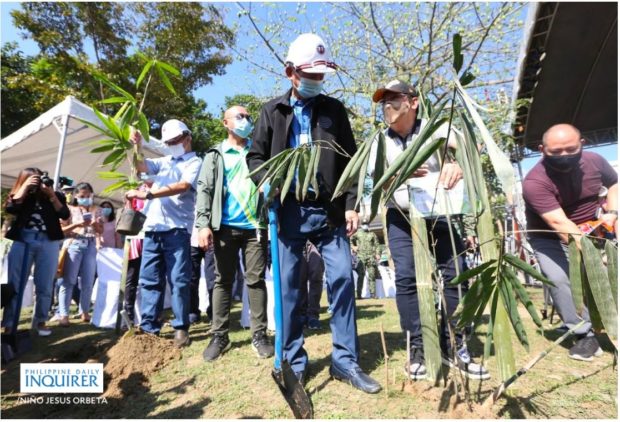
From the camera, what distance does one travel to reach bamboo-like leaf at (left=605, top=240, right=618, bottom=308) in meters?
1.14

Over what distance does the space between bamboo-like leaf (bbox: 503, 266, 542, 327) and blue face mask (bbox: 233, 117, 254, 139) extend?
2.18 metres

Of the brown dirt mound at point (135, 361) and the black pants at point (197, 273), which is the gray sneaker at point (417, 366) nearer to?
the brown dirt mound at point (135, 361)

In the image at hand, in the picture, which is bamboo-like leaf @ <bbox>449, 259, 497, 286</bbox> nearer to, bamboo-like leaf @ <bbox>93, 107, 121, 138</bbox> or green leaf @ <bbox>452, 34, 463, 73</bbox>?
green leaf @ <bbox>452, 34, 463, 73</bbox>

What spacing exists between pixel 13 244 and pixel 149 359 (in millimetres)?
1666

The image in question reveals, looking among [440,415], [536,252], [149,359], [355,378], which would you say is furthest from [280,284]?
[536,252]

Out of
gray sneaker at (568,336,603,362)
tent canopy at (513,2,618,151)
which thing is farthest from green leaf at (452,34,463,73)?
tent canopy at (513,2,618,151)

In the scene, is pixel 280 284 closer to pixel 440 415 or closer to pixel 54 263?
pixel 440 415

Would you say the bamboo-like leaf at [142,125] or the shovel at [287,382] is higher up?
the bamboo-like leaf at [142,125]

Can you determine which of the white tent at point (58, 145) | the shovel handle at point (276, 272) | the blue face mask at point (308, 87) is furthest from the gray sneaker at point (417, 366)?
the white tent at point (58, 145)

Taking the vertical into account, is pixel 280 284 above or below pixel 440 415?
above

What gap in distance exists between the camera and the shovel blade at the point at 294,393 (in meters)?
1.65

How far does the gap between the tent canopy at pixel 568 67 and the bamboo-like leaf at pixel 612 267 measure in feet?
25.6

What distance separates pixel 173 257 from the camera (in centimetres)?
301

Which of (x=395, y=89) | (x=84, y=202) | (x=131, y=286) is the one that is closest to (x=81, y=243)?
(x=84, y=202)
